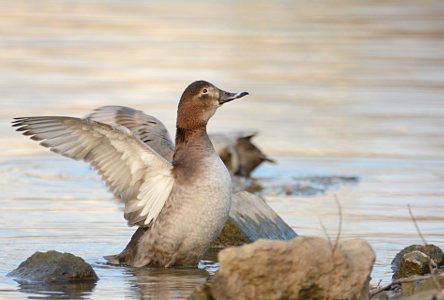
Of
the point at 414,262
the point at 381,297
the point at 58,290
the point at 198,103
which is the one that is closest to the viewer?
the point at 381,297

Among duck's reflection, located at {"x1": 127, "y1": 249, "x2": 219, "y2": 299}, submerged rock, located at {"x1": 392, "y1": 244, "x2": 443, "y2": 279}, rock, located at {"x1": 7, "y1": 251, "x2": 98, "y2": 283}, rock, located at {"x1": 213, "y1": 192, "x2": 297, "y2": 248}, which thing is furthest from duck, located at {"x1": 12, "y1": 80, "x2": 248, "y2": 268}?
submerged rock, located at {"x1": 392, "y1": 244, "x2": 443, "y2": 279}

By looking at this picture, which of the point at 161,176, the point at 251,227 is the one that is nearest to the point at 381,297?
the point at 161,176

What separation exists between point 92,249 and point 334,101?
8.30 metres

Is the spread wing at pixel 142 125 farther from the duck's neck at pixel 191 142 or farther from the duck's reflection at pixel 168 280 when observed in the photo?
the duck's reflection at pixel 168 280

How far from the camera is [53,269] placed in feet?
22.8

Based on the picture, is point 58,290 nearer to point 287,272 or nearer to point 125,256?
point 125,256

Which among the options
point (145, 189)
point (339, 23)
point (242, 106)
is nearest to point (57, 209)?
point (145, 189)

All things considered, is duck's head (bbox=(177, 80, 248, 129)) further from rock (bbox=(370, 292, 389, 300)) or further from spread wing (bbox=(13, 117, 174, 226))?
rock (bbox=(370, 292, 389, 300))

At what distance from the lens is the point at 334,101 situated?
51.5 feet

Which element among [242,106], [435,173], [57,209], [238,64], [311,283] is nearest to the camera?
[311,283]

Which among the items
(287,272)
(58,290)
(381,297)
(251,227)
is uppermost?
(287,272)

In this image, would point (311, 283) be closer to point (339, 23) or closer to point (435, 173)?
point (435, 173)

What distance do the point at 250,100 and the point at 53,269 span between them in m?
8.93

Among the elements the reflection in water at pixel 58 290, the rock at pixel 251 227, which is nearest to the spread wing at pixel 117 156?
the reflection in water at pixel 58 290
